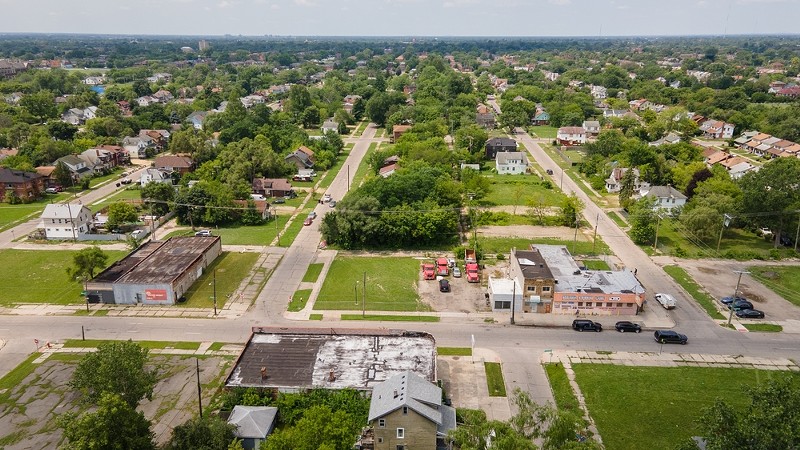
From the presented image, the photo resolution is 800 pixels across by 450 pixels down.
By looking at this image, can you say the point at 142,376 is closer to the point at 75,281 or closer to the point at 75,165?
the point at 75,281

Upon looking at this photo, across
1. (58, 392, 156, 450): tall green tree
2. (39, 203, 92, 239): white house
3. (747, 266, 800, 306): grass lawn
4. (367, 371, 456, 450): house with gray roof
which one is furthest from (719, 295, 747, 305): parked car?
(39, 203, 92, 239): white house

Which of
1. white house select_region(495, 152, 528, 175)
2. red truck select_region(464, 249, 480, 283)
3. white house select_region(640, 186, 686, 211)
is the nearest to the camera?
red truck select_region(464, 249, 480, 283)

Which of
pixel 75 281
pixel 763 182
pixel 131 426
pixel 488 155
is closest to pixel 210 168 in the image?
pixel 75 281

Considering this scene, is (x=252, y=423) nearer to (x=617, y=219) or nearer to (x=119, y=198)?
(x=617, y=219)

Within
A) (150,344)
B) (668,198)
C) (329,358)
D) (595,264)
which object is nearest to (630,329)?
(595,264)

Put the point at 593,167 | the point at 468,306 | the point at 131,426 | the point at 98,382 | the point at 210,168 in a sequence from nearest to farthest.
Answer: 1. the point at 131,426
2. the point at 98,382
3. the point at 468,306
4. the point at 210,168
5. the point at 593,167

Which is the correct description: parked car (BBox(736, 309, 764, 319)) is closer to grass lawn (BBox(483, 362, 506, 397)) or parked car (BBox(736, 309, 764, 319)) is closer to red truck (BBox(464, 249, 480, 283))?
red truck (BBox(464, 249, 480, 283))
